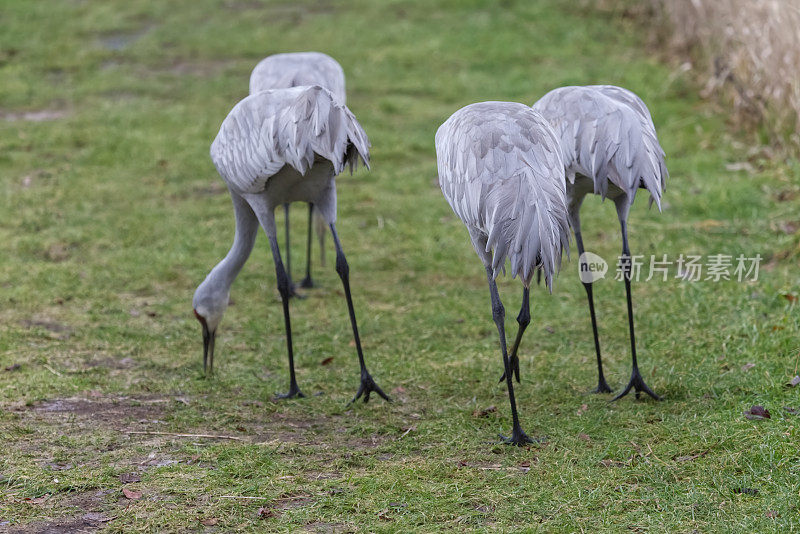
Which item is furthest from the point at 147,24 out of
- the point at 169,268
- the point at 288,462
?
the point at 288,462

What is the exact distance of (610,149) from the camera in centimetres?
471

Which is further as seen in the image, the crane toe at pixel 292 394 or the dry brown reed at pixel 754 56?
the dry brown reed at pixel 754 56

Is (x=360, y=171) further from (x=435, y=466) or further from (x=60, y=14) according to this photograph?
(x=60, y=14)

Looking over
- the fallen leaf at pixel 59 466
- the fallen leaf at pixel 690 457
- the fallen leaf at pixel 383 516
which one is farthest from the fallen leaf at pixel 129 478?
the fallen leaf at pixel 690 457

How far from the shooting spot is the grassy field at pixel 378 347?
3941mm

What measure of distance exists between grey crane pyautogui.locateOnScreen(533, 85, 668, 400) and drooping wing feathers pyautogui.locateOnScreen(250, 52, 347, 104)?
6.95ft

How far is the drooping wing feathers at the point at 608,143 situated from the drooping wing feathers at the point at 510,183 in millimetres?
328

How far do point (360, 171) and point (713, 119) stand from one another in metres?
3.61

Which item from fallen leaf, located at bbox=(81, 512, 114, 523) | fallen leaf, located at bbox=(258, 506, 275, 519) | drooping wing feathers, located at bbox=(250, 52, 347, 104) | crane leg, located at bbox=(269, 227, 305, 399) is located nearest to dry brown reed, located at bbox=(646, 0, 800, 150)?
drooping wing feathers, located at bbox=(250, 52, 347, 104)

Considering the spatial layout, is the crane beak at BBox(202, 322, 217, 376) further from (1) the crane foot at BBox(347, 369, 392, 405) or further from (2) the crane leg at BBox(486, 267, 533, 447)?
(2) the crane leg at BBox(486, 267, 533, 447)

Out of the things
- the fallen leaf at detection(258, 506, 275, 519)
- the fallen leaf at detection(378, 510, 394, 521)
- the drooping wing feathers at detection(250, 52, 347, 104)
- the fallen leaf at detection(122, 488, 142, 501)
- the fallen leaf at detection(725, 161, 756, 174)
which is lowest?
the fallen leaf at detection(378, 510, 394, 521)

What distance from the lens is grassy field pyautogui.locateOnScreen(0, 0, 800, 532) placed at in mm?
3941

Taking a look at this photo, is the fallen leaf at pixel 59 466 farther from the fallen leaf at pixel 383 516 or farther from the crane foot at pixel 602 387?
the crane foot at pixel 602 387

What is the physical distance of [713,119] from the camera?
32.3 feet
